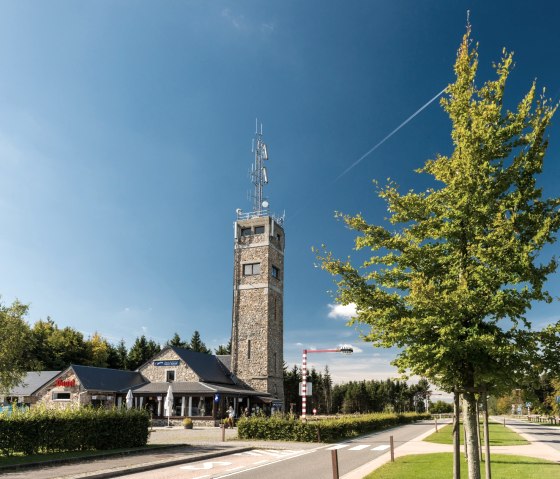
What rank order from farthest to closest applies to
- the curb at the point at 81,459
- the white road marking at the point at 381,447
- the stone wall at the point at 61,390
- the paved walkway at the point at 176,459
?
the stone wall at the point at 61,390
the white road marking at the point at 381,447
the curb at the point at 81,459
the paved walkway at the point at 176,459

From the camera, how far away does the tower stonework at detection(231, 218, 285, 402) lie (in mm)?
52375

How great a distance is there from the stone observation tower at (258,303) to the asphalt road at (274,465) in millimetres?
29024

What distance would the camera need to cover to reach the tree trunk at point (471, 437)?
9.28 meters

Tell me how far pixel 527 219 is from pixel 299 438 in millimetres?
20583

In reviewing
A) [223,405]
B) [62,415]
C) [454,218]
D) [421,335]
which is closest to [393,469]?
[421,335]

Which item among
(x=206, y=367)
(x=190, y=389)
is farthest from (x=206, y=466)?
(x=206, y=367)

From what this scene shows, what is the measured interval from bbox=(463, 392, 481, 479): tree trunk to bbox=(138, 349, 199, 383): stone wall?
40.7m

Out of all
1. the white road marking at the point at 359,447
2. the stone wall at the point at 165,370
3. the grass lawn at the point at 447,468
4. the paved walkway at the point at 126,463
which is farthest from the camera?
the stone wall at the point at 165,370

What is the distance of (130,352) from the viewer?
7575cm

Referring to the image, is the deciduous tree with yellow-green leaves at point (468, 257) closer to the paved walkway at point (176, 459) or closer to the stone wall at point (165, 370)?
the paved walkway at point (176, 459)

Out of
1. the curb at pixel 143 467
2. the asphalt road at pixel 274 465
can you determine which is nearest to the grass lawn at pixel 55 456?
the curb at pixel 143 467

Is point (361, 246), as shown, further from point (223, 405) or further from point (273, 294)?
point (273, 294)

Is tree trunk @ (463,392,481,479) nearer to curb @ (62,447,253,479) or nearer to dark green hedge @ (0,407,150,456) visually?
curb @ (62,447,253,479)

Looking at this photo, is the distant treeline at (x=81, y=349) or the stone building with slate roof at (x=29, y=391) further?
the distant treeline at (x=81, y=349)
